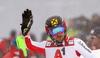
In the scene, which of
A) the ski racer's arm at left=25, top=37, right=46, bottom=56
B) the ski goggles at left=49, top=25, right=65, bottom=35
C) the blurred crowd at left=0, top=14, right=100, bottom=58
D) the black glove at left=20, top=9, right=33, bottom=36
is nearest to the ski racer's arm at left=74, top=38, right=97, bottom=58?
the ski goggles at left=49, top=25, right=65, bottom=35

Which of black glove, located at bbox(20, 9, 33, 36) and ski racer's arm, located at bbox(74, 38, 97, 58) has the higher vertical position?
black glove, located at bbox(20, 9, 33, 36)

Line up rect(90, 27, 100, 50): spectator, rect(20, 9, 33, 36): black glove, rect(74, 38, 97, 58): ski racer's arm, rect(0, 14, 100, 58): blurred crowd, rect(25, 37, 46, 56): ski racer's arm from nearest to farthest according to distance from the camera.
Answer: rect(74, 38, 97, 58): ski racer's arm → rect(20, 9, 33, 36): black glove → rect(25, 37, 46, 56): ski racer's arm → rect(90, 27, 100, 50): spectator → rect(0, 14, 100, 58): blurred crowd

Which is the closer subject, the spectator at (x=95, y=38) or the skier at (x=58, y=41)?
the skier at (x=58, y=41)

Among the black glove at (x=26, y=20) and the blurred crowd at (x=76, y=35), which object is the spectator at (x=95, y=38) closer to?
the blurred crowd at (x=76, y=35)

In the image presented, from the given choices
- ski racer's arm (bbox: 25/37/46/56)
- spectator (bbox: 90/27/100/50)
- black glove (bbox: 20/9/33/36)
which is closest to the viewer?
black glove (bbox: 20/9/33/36)

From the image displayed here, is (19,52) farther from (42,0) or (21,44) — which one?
(42,0)

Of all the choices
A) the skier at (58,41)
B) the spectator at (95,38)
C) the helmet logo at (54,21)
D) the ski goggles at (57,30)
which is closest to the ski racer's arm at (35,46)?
the skier at (58,41)

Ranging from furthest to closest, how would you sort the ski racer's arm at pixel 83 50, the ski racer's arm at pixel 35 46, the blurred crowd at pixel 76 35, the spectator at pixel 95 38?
the blurred crowd at pixel 76 35 → the spectator at pixel 95 38 → the ski racer's arm at pixel 35 46 → the ski racer's arm at pixel 83 50

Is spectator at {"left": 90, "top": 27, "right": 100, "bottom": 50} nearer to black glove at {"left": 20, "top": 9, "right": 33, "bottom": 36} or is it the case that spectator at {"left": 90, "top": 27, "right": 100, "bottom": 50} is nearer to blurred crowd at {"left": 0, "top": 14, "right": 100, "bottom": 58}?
blurred crowd at {"left": 0, "top": 14, "right": 100, "bottom": 58}

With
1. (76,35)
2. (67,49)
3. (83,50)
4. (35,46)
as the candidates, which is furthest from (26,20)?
(76,35)

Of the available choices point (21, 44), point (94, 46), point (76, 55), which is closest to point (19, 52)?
point (94, 46)

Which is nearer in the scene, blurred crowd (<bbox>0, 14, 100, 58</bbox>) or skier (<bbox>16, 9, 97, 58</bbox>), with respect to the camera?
skier (<bbox>16, 9, 97, 58</bbox>)

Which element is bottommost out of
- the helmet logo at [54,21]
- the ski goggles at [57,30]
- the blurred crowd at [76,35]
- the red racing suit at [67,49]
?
the blurred crowd at [76,35]

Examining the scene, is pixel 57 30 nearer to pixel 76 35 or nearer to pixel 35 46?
pixel 35 46
